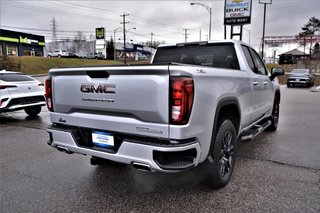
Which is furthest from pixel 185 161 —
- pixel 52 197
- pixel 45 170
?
pixel 45 170

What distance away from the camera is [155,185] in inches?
145

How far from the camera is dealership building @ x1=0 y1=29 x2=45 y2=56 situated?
163 ft

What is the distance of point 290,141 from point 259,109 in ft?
4.64

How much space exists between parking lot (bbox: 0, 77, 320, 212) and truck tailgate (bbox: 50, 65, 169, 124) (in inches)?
41.1

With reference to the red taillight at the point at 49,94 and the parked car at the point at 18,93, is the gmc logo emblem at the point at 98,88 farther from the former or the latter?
the parked car at the point at 18,93

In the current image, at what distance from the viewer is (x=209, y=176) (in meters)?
3.31

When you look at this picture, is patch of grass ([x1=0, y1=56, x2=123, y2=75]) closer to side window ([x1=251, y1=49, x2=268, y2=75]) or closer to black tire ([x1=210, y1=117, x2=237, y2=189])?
side window ([x1=251, y1=49, x2=268, y2=75])

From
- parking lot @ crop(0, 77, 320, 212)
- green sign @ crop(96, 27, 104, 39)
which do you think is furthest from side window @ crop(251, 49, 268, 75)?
green sign @ crop(96, 27, 104, 39)

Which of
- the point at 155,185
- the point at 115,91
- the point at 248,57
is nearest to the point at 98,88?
the point at 115,91

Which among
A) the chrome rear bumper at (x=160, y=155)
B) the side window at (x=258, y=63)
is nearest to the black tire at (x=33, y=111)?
the side window at (x=258, y=63)

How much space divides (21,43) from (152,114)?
5936 centimetres

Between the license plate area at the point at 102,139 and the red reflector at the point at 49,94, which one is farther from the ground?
the red reflector at the point at 49,94

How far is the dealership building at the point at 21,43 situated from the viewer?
49719 mm

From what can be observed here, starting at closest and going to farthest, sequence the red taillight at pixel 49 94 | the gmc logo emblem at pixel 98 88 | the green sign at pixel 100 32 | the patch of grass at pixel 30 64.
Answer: the gmc logo emblem at pixel 98 88, the red taillight at pixel 49 94, the patch of grass at pixel 30 64, the green sign at pixel 100 32
